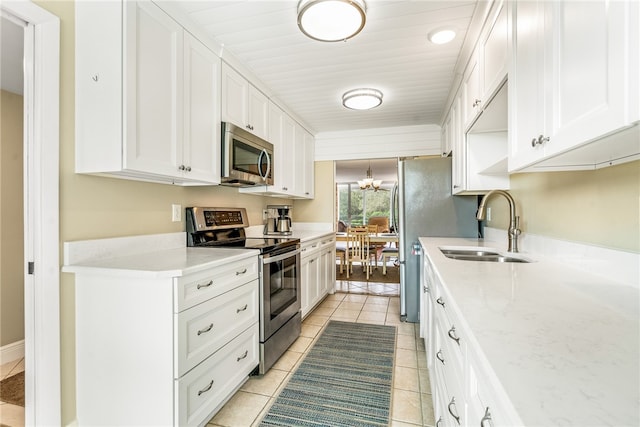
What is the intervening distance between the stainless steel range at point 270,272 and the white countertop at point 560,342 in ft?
4.43

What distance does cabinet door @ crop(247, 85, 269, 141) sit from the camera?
2.63 metres

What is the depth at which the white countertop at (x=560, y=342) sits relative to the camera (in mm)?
429

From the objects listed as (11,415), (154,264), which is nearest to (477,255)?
(154,264)

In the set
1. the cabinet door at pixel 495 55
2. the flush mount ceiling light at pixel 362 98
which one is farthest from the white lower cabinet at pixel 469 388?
the flush mount ceiling light at pixel 362 98

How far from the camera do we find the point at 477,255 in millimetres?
2211

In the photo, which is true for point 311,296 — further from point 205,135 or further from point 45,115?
point 45,115

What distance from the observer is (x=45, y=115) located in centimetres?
142

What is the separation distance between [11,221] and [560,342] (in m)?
3.33

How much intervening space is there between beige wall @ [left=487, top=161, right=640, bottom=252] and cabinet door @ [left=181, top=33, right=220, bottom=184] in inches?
82.0

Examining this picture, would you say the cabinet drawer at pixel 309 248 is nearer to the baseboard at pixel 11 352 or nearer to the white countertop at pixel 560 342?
the white countertop at pixel 560 342

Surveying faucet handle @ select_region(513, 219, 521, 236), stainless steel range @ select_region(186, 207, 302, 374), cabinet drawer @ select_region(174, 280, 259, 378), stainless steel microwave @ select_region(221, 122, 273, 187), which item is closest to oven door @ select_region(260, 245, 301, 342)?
stainless steel range @ select_region(186, 207, 302, 374)

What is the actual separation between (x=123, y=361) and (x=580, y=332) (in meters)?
1.74

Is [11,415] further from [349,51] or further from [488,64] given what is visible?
[488,64]

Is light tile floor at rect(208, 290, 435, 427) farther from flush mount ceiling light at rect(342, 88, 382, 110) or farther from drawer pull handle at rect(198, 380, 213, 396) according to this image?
flush mount ceiling light at rect(342, 88, 382, 110)
